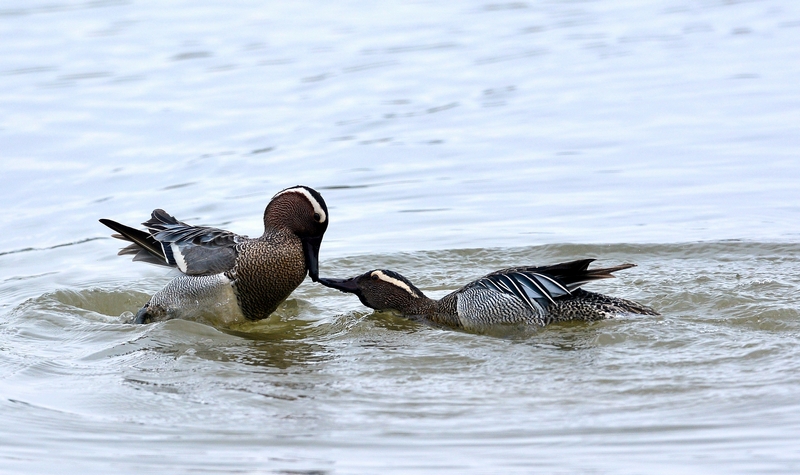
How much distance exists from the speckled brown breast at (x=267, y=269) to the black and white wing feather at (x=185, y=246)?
127 mm

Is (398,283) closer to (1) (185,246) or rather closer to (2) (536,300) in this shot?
(2) (536,300)

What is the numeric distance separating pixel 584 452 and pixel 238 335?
3758 mm

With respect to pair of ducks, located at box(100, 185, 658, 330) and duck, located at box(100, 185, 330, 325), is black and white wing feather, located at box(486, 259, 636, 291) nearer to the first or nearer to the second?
pair of ducks, located at box(100, 185, 658, 330)

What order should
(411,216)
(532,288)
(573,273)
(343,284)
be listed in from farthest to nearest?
(411,216), (343,284), (532,288), (573,273)

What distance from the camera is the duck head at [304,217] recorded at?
8969mm

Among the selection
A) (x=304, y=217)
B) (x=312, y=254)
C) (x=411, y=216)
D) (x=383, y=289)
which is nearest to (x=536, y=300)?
(x=383, y=289)

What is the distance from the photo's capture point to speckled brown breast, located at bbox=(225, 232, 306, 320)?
8922mm

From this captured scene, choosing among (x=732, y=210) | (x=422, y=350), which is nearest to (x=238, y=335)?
(x=422, y=350)

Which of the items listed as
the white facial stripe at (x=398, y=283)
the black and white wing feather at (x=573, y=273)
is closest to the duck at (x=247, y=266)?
the white facial stripe at (x=398, y=283)

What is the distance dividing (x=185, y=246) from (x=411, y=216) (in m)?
3.72

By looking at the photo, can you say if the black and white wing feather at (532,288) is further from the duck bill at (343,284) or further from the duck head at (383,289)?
the duck bill at (343,284)

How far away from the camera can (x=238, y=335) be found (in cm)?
894

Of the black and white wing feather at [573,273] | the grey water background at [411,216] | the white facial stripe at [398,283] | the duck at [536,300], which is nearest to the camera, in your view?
the grey water background at [411,216]

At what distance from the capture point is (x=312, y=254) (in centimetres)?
905
